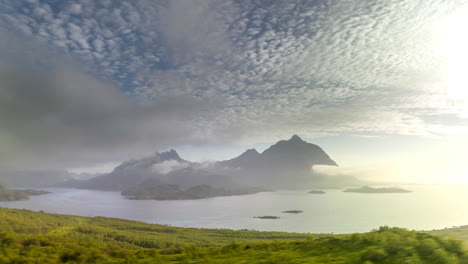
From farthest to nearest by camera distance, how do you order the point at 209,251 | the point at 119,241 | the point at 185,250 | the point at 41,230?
1. the point at 41,230
2. the point at 119,241
3. the point at 185,250
4. the point at 209,251

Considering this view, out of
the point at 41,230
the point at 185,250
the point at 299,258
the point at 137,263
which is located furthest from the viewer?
the point at 41,230

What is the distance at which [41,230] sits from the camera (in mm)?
193000

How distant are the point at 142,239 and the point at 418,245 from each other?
192 meters

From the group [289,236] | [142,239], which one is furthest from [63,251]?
[289,236]

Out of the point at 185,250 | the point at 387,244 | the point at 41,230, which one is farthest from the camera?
the point at 41,230

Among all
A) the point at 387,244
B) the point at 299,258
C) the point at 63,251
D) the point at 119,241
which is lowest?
the point at 119,241

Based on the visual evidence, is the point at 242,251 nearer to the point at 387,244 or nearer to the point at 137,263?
the point at 137,263

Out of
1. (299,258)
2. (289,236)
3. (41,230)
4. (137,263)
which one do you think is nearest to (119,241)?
(41,230)

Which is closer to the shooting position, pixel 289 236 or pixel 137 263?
pixel 137 263

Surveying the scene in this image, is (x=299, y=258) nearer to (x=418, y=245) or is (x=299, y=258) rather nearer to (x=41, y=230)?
(x=418, y=245)

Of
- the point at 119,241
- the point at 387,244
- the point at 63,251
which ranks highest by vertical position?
the point at 387,244

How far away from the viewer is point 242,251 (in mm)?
32312

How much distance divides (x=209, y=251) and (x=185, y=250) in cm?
538

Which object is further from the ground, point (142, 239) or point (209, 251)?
point (209, 251)
